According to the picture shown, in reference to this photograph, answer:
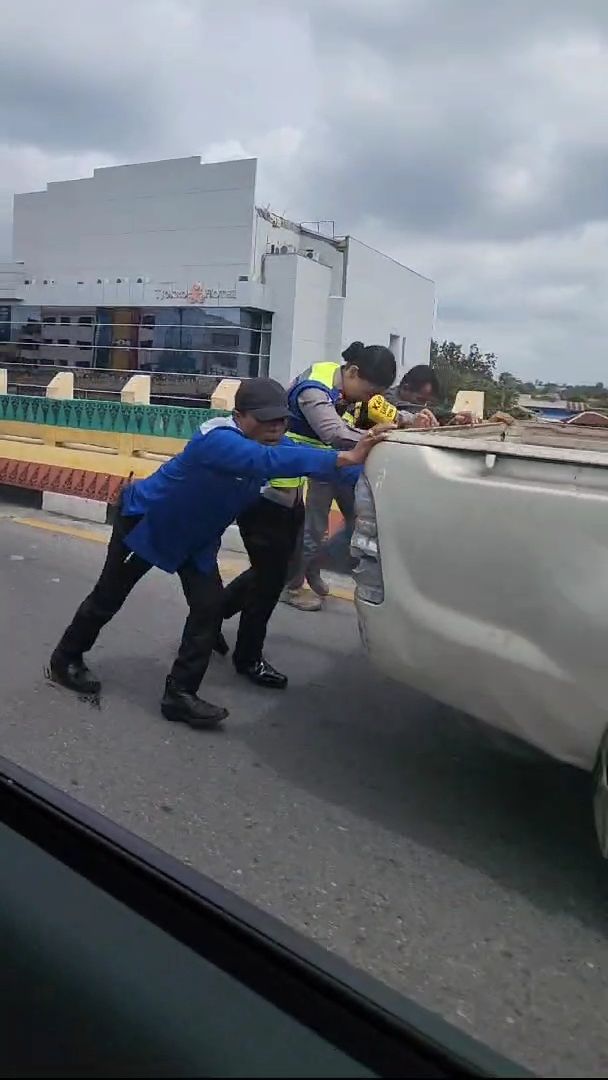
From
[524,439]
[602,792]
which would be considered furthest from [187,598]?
[602,792]

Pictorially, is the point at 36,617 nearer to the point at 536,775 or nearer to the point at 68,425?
the point at 536,775

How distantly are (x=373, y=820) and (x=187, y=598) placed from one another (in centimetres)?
133

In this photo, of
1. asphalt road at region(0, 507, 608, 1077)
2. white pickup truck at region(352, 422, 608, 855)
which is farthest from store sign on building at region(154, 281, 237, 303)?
white pickup truck at region(352, 422, 608, 855)

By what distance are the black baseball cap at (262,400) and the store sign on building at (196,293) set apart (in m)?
35.2

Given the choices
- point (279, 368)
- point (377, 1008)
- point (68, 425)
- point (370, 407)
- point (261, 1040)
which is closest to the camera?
point (261, 1040)

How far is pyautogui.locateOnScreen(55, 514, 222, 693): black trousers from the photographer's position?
416 centimetres

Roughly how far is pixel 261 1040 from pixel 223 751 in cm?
290

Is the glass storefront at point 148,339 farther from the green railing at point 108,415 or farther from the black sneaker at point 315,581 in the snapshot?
the black sneaker at point 315,581

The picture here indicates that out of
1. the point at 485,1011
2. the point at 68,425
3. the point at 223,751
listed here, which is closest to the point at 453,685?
the point at 485,1011

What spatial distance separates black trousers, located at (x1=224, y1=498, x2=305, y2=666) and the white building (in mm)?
33331

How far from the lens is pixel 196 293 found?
129 ft

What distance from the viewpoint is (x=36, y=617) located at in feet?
19.3

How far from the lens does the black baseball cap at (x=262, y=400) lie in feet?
12.8

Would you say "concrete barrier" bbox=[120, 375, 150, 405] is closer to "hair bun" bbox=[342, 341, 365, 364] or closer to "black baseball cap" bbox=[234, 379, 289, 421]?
"hair bun" bbox=[342, 341, 365, 364]
